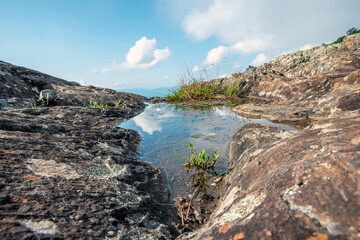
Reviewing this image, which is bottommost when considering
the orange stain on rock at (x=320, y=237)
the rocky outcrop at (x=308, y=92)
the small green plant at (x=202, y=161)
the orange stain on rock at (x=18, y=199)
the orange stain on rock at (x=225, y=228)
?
the small green plant at (x=202, y=161)

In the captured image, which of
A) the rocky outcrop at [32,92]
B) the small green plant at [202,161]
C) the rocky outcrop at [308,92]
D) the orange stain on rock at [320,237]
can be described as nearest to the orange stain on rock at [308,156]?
the orange stain on rock at [320,237]

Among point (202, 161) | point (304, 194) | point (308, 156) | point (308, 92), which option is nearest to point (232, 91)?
point (308, 92)

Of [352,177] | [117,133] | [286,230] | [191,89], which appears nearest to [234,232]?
[286,230]

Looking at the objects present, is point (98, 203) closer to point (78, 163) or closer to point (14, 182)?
point (14, 182)

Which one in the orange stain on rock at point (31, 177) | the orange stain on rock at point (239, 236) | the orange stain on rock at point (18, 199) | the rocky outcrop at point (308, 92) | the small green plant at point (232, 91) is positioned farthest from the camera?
the small green plant at point (232, 91)

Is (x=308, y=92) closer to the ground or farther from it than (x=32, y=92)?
closer to the ground

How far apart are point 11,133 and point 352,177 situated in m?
Result: 2.97

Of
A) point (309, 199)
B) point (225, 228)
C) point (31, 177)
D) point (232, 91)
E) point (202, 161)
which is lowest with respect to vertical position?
point (202, 161)

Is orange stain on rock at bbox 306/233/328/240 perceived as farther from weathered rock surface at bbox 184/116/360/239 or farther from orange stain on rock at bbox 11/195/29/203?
orange stain on rock at bbox 11/195/29/203

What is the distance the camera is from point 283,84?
7727 mm

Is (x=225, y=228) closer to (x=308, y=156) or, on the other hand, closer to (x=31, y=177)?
(x=308, y=156)

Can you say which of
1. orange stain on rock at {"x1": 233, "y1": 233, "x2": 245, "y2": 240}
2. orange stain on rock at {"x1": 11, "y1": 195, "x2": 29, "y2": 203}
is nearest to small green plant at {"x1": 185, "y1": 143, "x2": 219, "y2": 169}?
orange stain on rock at {"x1": 233, "y1": 233, "x2": 245, "y2": 240}

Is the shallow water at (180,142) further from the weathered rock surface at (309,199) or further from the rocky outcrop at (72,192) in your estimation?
the weathered rock surface at (309,199)

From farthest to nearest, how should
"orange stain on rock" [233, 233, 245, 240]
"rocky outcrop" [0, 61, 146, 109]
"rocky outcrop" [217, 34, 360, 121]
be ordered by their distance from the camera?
"rocky outcrop" [0, 61, 146, 109] < "rocky outcrop" [217, 34, 360, 121] < "orange stain on rock" [233, 233, 245, 240]
